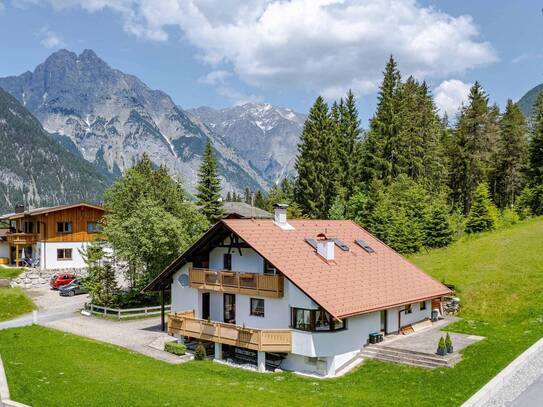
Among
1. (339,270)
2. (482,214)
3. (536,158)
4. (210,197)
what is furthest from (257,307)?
(536,158)

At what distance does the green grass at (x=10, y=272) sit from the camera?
53.6 metres

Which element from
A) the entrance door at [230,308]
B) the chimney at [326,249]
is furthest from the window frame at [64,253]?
the chimney at [326,249]

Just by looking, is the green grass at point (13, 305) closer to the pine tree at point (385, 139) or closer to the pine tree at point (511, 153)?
the pine tree at point (385, 139)

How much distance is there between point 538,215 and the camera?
174ft

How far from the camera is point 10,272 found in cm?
5472

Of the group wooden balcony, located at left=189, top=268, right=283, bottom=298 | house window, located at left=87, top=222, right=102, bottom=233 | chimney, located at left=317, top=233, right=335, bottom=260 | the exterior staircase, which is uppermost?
house window, located at left=87, top=222, right=102, bottom=233

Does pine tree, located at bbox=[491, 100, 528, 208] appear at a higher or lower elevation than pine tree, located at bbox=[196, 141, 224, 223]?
higher

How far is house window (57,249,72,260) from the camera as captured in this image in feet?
193

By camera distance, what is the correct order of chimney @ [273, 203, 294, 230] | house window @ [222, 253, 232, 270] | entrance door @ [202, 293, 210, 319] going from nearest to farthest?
house window @ [222, 253, 232, 270] → chimney @ [273, 203, 294, 230] → entrance door @ [202, 293, 210, 319]

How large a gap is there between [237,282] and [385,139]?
37.1 m

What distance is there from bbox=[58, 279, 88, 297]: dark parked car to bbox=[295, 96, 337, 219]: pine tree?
94.1ft

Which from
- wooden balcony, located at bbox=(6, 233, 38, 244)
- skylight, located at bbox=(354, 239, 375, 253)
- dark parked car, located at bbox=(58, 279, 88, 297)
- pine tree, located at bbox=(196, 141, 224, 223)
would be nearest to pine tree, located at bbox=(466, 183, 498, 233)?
skylight, located at bbox=(354, 239, 375, 253)

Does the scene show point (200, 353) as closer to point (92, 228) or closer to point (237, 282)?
point (237, 282)

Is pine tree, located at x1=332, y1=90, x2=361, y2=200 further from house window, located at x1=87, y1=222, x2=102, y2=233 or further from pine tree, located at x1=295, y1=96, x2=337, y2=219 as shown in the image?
house window, located at x1=87, y1=222, x2=102, y2=233
